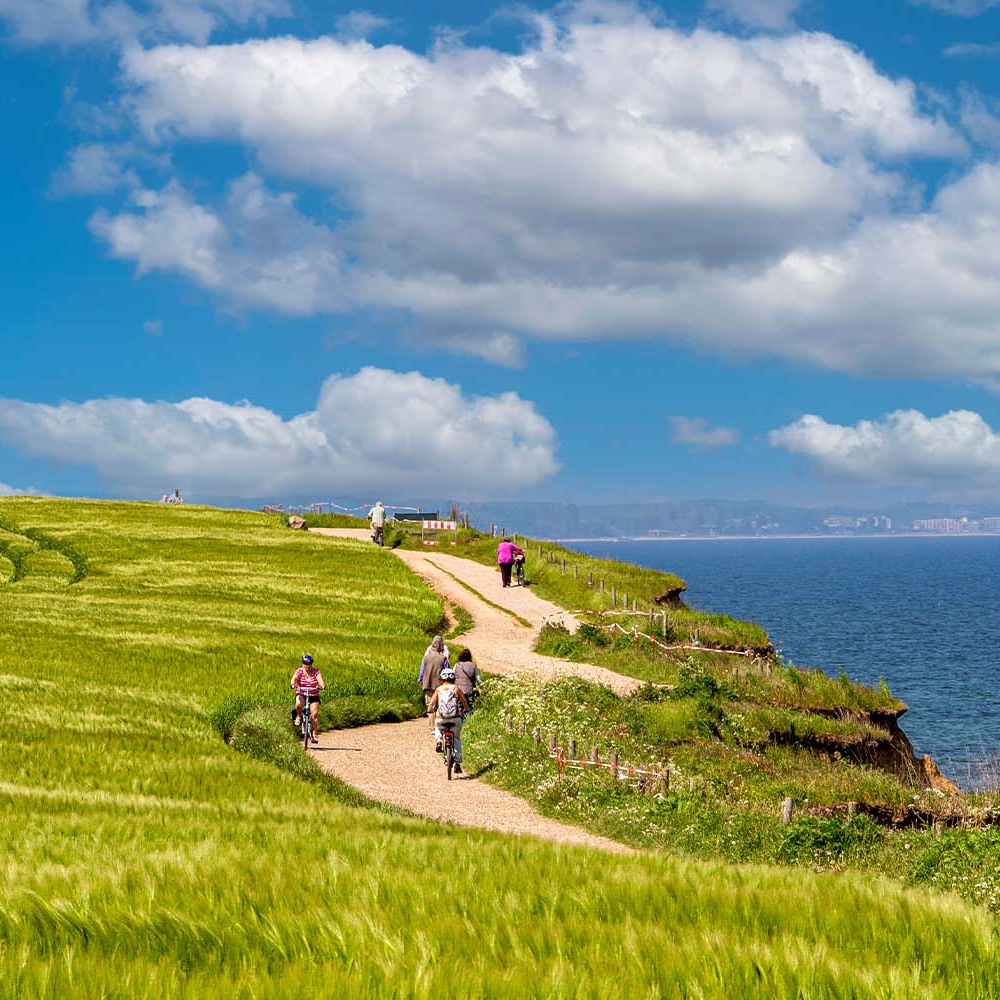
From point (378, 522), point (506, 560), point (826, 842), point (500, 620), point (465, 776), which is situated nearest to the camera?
point (826, 842)

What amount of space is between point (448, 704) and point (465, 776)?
1.90 metres

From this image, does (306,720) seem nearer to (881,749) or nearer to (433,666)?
(433,666)

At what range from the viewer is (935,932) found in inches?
210

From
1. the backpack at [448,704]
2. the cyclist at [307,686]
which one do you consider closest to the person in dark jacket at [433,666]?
the cyclist at [307,686]

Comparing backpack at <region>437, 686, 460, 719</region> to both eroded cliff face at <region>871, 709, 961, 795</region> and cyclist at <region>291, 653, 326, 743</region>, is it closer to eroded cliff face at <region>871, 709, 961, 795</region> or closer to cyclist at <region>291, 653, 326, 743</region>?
cyclist at <region>291, 653, 326, 743</region>

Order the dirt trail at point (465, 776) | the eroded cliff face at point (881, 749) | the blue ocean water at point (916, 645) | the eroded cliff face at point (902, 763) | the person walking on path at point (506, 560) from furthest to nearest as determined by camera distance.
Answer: the blue ocean water at point (916, 645)
the person walking on path at point (506, 560)
the eroded cliff face at point (902, 763)
the eroded cliff face at point (881, 749)
the dirt trail at point (465, 776)

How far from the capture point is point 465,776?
23.9m

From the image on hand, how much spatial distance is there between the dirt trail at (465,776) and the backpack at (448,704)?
1441 mm

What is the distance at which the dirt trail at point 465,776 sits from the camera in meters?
19.3

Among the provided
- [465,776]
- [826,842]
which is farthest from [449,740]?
[826,842]

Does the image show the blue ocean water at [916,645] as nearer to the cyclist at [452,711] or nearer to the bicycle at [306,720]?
the cyclist at [452,711]

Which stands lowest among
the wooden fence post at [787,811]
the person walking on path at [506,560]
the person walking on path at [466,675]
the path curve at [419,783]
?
the path curve at [419,783]

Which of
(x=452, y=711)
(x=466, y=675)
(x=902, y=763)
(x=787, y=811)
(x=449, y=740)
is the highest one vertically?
(x=466, y=675)

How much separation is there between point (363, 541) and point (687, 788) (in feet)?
162
